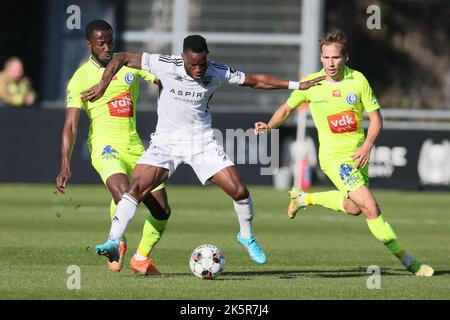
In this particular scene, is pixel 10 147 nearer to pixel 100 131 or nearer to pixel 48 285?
pixel 100 131

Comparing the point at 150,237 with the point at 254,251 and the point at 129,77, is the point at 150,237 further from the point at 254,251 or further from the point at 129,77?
the point at 129,77

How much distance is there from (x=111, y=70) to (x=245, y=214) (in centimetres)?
192

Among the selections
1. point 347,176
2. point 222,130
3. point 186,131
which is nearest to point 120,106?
point 186,131

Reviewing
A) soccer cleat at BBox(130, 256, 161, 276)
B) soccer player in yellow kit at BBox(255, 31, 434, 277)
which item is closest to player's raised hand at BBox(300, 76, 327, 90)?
soccer player in yellow kit at BBox(255, 31, 434, 277)

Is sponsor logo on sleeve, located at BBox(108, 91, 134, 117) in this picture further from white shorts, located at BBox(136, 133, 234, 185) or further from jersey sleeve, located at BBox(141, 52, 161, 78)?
jersey sleeve, located at BBox(141, 52, 161, 78)

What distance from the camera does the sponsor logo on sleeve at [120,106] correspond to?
1257 centimetres

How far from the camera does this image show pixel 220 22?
33812mm

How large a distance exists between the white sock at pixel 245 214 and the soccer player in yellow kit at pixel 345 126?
919 millimetres

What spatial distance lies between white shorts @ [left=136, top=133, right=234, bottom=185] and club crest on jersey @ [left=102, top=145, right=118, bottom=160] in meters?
0.82

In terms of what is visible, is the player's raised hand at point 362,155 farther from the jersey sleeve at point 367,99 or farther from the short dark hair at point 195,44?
the short dark hair at point 195,44

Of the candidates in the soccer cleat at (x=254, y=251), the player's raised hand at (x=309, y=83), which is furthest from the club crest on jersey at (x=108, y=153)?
the player's raised hand at (x=309, y=83)

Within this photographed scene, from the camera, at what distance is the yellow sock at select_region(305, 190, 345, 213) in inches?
510

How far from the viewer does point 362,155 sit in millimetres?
11984
